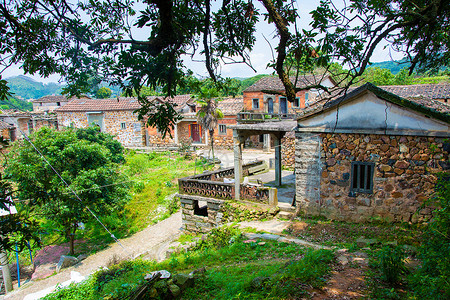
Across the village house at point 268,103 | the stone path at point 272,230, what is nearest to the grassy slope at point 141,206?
the village house at point 268,103

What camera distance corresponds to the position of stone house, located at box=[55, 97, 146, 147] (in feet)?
107

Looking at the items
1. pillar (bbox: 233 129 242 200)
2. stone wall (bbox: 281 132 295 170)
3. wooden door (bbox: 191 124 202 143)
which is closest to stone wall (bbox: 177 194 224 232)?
pillar (bbox: 233 129 242 200)

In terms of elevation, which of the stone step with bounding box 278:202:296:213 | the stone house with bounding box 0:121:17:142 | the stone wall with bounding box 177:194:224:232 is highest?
the stone house with bounding box 0:121:17:142

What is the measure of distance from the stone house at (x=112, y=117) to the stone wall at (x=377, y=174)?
25.1m

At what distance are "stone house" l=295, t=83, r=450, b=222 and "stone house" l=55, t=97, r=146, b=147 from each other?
24.9 meters

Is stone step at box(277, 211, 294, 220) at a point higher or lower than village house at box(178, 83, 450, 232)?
lower

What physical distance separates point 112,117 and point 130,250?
2271cm

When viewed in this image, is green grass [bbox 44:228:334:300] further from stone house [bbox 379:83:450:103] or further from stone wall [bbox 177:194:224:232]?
stone house [bbox 379:83:450:103]

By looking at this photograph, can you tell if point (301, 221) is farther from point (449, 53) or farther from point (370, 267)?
point (449, 53)

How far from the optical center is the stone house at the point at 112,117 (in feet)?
107

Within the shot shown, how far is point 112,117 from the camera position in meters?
33.4

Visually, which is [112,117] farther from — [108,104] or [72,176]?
[72,176]

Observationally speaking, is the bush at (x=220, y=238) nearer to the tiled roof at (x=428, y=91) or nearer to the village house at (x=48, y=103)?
the tiled roof at (x=428, y=91)

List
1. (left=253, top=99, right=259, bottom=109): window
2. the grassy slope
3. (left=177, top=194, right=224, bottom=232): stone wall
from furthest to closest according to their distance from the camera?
(left=253, top=99, right=259, bottom=109): window → the grassy slope → (left=177, top=194, right=224, bottom=232): stone wall
